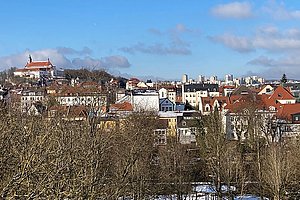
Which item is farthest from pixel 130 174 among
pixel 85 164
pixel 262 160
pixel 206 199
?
pixel 262 160

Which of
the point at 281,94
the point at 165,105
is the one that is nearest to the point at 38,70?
the point at 165,105

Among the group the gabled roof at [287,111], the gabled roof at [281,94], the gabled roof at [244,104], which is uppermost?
the gabled roof at [281,94]

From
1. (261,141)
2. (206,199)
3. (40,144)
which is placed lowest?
(206,199)

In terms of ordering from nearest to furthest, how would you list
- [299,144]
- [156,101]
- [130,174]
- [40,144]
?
[40,144], [130,174], [299,144], [156,101]

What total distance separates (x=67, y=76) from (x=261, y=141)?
85522 mm

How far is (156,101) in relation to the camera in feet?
180

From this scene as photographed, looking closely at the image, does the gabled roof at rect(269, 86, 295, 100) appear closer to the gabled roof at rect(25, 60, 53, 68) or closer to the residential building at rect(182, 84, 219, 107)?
the residential building at rect(182, 84, 219, 107)

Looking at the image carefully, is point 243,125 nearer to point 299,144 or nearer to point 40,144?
point 299,144

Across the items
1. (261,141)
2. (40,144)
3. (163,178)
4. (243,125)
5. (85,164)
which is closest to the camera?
(40,144)

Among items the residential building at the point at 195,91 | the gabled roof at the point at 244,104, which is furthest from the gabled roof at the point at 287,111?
the residential building at the point at 195,91

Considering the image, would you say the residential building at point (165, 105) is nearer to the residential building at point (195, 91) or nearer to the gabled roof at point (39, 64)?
the residential building at point (195, 91)

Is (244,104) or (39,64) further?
(39,64)

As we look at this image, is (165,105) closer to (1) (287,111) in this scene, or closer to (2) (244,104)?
(1) (287,111)

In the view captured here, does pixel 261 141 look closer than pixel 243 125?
Yes
